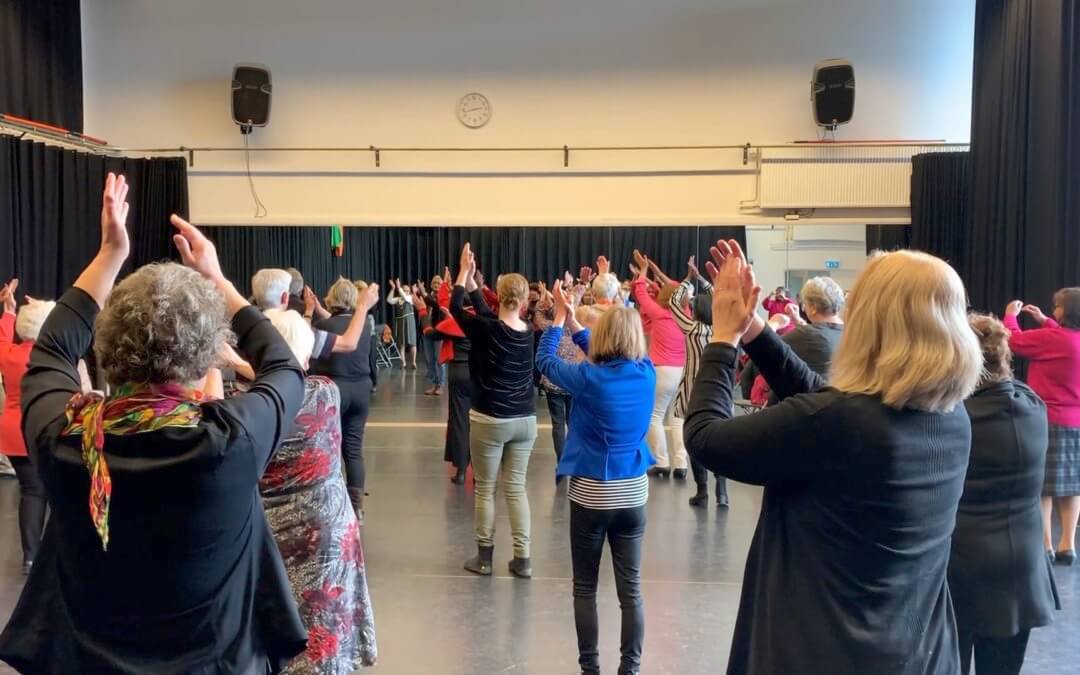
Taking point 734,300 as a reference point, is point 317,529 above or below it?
below

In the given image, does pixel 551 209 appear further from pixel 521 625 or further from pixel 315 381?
pixel 315 381

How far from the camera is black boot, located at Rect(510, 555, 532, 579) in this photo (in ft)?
12.9

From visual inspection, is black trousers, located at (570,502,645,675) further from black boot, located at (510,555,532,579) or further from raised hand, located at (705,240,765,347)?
raised hand, located at (705,240,765,347)

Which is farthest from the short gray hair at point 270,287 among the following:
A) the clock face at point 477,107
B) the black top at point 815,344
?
the clock face at point 477,107

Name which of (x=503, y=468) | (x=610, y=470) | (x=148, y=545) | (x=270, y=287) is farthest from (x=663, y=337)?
(x=148, y=545)

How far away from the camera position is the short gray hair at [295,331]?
2.44 metres

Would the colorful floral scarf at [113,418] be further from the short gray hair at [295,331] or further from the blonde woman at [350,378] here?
the blonde woman at [350,378]

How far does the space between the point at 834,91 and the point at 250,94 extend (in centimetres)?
628

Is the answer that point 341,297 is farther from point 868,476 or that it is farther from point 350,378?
point 868,476

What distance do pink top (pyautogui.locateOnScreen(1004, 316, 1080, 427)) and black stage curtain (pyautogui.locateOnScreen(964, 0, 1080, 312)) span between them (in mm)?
2502

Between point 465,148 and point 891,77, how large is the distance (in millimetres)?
4725

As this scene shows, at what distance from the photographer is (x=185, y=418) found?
122cm

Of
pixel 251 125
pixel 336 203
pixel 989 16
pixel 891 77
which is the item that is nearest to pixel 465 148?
pixel 336 203

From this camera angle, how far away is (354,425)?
471 centimetres
